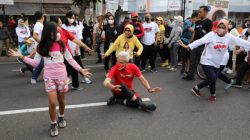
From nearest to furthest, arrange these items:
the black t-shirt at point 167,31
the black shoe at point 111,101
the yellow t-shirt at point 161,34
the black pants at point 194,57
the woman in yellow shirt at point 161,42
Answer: the black shoe at point 111,101, the black pants at point 194,57, the yellow t-shirt at point 161,34, the woman in yellow shirt at point 161,42, the black t-shirt at point 167,31

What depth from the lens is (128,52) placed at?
18.8 feet

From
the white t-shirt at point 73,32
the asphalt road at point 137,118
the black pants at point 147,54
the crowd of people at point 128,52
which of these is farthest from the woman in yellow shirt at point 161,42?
the white t-shirt at point 73,32

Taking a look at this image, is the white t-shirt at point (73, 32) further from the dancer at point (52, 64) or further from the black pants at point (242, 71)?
the black pants at point (242, 71)

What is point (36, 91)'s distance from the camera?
253 inches

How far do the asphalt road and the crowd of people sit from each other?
26 centimetres

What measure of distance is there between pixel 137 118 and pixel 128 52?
161cm

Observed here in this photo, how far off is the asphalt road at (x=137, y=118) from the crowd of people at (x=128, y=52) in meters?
0.26

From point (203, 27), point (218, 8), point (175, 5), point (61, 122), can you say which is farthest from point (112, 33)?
point (175, 5)

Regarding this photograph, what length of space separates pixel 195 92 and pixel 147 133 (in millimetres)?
2325

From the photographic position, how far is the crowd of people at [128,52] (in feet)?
12.8

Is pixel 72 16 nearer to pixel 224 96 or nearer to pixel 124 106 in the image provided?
pixel 124 106

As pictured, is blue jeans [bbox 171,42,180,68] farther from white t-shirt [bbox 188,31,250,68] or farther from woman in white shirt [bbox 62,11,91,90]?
woman in white shirt [bbox 62,11,91,90]

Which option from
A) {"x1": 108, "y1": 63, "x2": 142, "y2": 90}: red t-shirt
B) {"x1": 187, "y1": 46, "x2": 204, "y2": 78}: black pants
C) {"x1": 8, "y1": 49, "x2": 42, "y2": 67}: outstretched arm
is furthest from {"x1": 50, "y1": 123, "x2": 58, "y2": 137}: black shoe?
{"x1": 187, "y1": 46, "x2": 204, "y2": 78}: black pants

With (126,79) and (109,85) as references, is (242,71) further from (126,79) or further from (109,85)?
(109,85)
